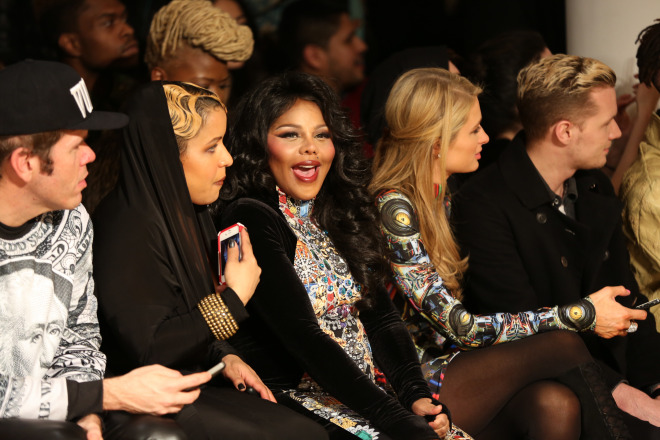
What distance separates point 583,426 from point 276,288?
3.89 ft

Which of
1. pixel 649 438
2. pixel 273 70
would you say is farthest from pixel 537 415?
pixel 273 70

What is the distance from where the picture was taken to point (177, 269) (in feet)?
8.03

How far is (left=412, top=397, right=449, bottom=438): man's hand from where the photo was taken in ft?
8.50

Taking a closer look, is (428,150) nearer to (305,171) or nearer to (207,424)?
(305,171)

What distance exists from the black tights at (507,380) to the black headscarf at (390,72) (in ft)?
4.84

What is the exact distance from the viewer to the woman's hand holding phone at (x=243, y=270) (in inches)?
96.8

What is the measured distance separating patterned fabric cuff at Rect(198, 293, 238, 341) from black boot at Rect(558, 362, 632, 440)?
124cm

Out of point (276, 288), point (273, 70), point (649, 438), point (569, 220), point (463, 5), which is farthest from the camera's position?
point (463, 5)

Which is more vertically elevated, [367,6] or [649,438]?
[367,6]

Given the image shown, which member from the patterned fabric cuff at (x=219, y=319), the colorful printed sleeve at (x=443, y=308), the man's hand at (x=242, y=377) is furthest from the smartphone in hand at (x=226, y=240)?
the colorful printed sleeve at (x=443, y=308)

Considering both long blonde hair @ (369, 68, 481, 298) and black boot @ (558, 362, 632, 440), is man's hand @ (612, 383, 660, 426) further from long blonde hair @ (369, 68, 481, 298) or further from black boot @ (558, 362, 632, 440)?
long blonde hair @ (369, 68, 481, 298)

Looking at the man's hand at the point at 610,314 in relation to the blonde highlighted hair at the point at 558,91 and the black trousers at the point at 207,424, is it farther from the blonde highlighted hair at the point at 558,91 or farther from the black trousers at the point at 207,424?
the black trousers at the point at 207,424

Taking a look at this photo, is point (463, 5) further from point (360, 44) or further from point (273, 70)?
point (273, 70)

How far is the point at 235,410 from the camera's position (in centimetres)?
232
